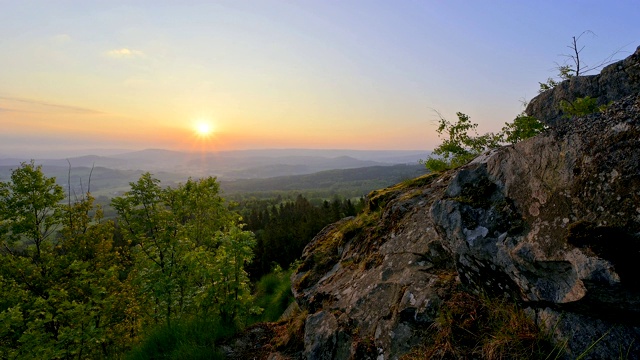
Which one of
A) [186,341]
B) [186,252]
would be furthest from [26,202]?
[186,341]

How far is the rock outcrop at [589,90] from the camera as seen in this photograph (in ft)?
23.8

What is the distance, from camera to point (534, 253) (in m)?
3.43

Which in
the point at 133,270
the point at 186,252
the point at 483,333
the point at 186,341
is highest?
the point at 483,333

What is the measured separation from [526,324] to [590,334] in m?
0.55

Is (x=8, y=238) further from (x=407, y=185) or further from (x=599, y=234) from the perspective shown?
(x=599, y=234)

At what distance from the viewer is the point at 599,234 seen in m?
3.00

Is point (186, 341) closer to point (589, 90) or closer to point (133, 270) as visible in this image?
point (589, 90)

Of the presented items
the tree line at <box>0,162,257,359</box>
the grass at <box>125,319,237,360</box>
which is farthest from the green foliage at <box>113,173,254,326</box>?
the grass at <box>125,319,237,360</box>

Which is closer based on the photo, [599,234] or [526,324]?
[599,234]

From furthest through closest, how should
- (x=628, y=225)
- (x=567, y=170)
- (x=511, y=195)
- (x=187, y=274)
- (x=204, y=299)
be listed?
(x=187, y=274), (x=204, y=299), (x=511, y=195), (x=567, y=170), (x=628, y=225)

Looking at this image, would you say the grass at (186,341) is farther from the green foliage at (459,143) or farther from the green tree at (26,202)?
the green tree at (26,202)

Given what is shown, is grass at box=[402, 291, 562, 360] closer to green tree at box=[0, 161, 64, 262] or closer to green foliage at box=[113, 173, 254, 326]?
green foliage at box=[113, 173, 254, 326]

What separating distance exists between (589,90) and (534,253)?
729cm

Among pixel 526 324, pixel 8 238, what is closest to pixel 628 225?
pixel 526 324
